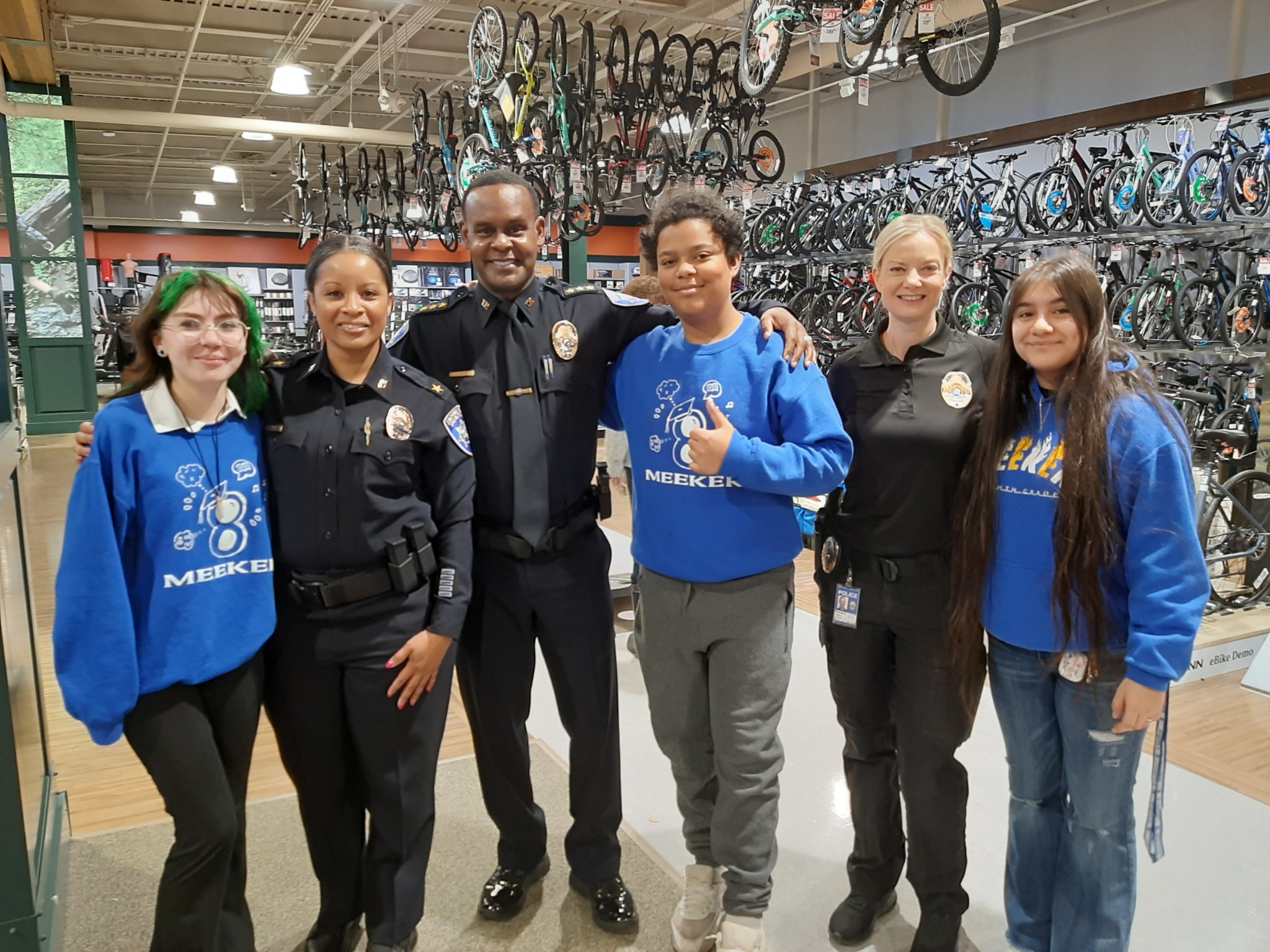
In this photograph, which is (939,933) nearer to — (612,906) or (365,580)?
(612,906)

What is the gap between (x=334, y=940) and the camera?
6.72 feet

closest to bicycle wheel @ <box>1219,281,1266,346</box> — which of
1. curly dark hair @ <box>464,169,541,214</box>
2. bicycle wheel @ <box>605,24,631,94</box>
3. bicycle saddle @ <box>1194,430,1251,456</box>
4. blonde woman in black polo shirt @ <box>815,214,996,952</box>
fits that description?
bicycle saddle @ <box>1194,430,1251,456</box>

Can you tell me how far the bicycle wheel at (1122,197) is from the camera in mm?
6973

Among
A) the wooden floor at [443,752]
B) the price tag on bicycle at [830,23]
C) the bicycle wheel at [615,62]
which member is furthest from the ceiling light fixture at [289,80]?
the wooden floor at [443,752]

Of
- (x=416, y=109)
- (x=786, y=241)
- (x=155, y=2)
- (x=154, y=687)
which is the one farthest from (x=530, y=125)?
(x=154, y=687)

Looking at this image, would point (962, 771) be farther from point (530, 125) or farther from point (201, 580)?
point (530, 125)

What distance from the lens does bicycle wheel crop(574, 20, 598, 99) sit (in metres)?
6.29

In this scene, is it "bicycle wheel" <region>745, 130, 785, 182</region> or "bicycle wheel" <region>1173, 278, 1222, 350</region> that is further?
"bicycle wheel" <region>745, 130, 785, 182</region>

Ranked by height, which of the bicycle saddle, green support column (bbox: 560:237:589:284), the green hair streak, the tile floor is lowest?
the tile floor

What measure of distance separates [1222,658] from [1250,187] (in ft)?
14.6

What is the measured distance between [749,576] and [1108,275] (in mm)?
6882

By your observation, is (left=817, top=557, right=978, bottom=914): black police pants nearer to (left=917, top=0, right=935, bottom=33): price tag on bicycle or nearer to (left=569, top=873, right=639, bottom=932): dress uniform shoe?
(left=569, top=873, right=639, bottom=932): dress uniform shoe

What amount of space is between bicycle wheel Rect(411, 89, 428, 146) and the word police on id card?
325 inches

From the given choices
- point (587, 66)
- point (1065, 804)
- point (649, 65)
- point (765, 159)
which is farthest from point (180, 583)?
point (765, 159)
